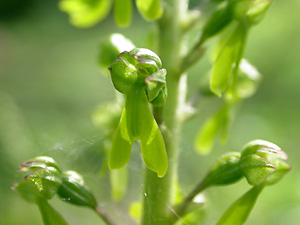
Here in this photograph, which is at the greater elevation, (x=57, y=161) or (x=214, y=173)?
(x=57, y=161)

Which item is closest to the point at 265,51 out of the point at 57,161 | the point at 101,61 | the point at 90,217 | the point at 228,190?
the point at 228,190

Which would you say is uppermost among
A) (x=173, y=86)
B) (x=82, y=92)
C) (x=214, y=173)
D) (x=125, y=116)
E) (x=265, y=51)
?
(x=82, y=92)

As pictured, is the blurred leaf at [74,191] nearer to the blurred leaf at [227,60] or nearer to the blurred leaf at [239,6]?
the blurred leaf at [227,60]

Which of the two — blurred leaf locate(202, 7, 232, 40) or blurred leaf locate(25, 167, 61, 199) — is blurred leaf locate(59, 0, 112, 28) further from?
blurred leaf locate(25, 167, 61, 199)

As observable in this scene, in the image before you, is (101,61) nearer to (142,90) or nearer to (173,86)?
(173,86)

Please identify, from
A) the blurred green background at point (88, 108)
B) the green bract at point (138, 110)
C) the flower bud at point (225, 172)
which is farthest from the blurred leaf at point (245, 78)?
the green bract at point (138, 110)

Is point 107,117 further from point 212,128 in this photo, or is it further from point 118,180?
point 212,128

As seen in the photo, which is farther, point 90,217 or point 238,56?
point 90,217
